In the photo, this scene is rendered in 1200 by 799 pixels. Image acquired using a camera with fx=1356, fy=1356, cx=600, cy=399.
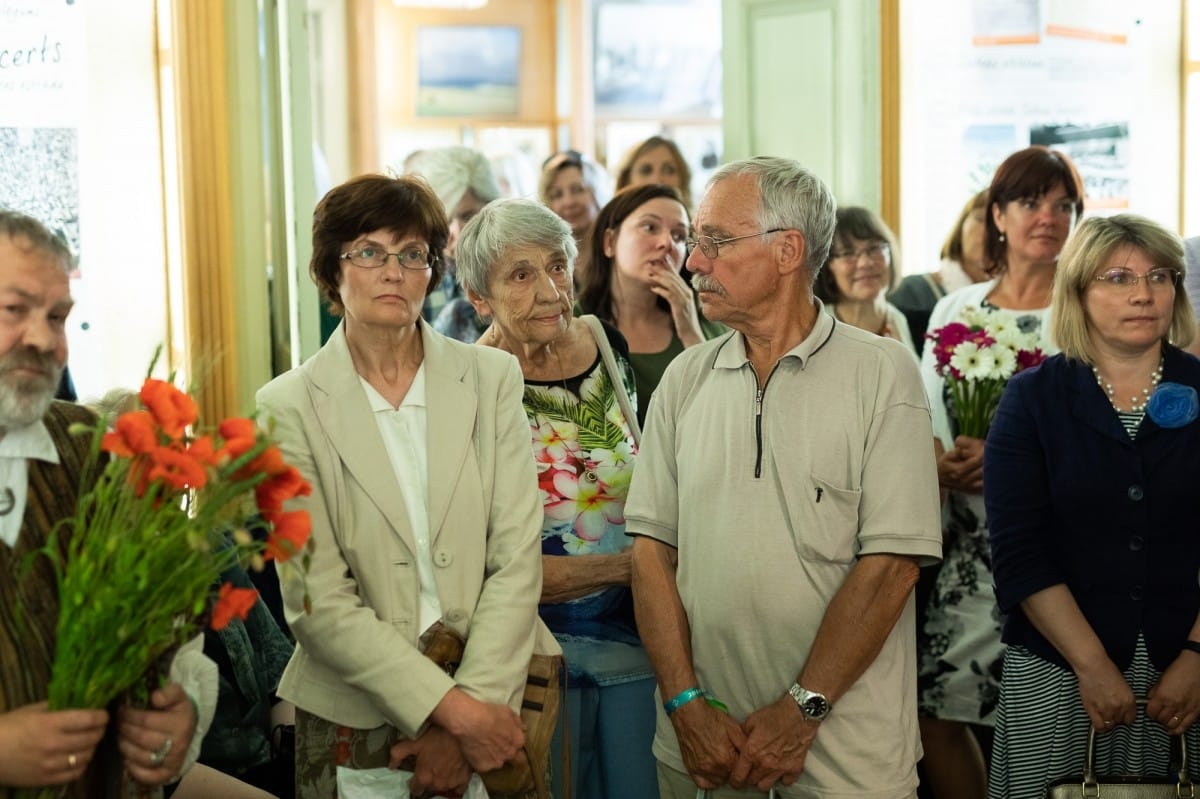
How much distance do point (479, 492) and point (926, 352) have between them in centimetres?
170

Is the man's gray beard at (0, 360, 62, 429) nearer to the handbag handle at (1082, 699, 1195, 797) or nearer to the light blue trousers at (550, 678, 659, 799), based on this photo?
the light blue trousers at (550, 678, 659, 799)

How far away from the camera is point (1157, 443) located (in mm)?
2881

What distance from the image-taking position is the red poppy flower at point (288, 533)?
1.86 m

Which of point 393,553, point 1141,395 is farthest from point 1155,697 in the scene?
point 393,553

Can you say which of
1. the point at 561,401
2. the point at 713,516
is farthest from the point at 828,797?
the point at 561,401

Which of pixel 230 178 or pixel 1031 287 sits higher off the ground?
pixel 230 178

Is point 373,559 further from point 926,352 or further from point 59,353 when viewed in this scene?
point 926,352

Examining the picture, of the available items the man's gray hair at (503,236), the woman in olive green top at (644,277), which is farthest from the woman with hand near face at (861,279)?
the man's gray hair at (503,236)

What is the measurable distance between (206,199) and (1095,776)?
124 inches

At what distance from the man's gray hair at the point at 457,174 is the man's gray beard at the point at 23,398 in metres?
2.90

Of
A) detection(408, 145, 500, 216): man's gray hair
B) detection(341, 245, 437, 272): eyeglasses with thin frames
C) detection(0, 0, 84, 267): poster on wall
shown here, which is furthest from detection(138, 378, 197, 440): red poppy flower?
detection(408, 145, 500, 216): man's gray hair

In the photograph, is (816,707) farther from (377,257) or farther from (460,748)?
(377,257)

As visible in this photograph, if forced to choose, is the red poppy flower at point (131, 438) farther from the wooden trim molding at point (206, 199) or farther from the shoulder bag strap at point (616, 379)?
the wooden trim molding at point (206, 199)

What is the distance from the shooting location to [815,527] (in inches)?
98.4
